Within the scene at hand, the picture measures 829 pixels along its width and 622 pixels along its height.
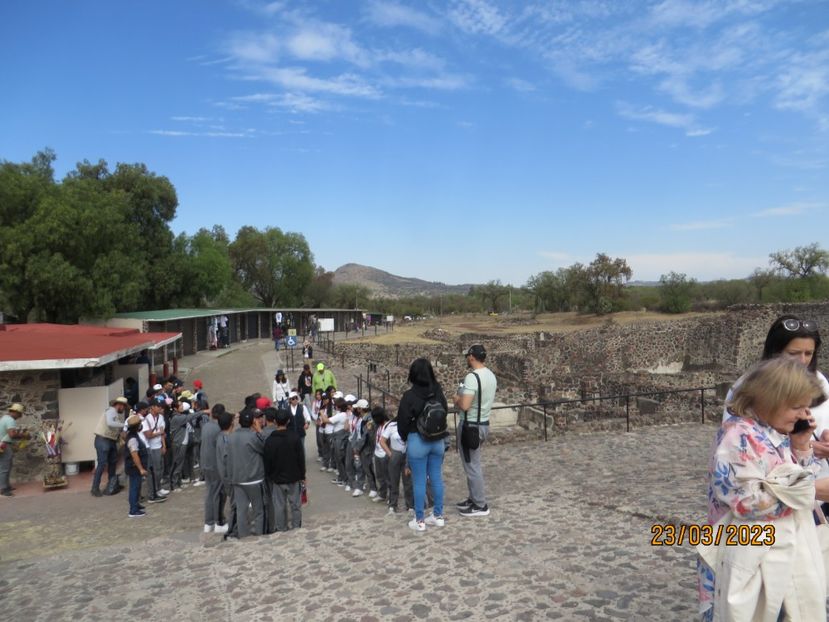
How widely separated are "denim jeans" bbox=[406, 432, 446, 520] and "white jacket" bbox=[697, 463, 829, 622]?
138 inches

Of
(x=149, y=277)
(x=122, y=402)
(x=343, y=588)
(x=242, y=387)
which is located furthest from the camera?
(x=149, y=277)

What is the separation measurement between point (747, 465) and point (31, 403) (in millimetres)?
11065

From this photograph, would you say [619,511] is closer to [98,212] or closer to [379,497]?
[379,497]

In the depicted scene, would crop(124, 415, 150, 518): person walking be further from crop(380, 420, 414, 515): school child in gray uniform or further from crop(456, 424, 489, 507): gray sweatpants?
crop(456, 424, 489, 507): gray sweatpants

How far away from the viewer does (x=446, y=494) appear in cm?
787

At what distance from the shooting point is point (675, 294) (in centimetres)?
5806

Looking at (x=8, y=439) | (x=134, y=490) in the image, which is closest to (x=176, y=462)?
(x=134, y=490)

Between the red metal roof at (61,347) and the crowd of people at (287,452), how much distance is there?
1.36 m

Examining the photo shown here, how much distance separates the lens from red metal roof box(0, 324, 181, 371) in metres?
9.30

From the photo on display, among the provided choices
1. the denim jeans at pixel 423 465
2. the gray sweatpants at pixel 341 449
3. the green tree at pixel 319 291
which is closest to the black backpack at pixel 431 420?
the denim jeans at pixel 423 465

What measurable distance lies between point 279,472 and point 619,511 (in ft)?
12.5

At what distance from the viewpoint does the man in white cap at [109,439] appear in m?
8.72

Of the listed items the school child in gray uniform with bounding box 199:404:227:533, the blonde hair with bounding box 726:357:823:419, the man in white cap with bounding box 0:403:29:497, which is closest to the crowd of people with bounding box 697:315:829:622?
the blonde hair with bounding box 726:357:823:419

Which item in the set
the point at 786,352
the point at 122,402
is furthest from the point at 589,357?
the point at 786,352
